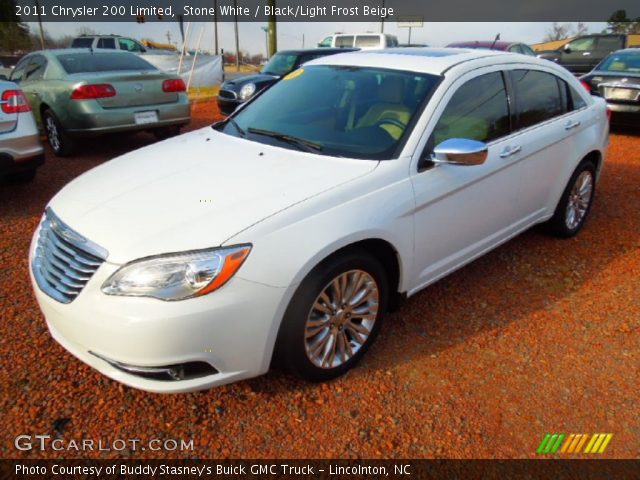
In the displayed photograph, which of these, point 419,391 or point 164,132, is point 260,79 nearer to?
point 164,132

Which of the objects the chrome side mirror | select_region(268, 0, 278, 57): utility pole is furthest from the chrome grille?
select_region(268, 0, 278, 57): utility pole

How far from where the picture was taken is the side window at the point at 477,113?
2965 millimetres

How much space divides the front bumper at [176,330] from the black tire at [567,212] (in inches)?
121

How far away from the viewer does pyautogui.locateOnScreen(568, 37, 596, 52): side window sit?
16648mm

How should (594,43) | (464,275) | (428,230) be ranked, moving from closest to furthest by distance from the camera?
(428,230) < (464,275) < (594,43)

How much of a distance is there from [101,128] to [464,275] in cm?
516

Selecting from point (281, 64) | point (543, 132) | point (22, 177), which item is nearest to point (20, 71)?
point (22, 177)

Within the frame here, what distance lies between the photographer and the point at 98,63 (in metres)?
7.12

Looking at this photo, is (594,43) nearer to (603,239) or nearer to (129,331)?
(603,239)

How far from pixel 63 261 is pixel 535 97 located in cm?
339

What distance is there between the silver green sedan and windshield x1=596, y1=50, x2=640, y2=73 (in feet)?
25.4

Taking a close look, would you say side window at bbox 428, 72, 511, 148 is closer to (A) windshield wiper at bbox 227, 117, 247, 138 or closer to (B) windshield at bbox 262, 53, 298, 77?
(A) windshield wiper at bbox 227, 117, 247, 138

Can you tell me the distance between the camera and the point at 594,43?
16.6 m

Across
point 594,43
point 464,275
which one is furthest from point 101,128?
point 594,43
